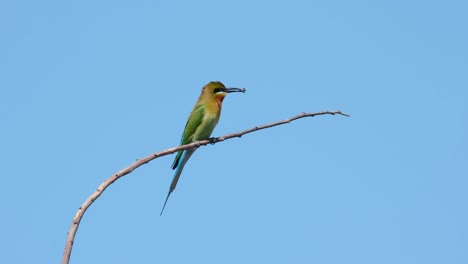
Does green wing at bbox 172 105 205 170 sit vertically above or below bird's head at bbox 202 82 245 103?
below

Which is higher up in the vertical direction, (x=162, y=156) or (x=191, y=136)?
(x=191, y=136)

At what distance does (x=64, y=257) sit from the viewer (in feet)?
Answer: 5.45

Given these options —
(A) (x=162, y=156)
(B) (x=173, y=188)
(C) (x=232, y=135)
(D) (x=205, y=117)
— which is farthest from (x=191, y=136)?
(A) (x=162, y=156)

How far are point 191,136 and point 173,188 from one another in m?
1.22

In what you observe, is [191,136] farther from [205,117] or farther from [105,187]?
[105,187]

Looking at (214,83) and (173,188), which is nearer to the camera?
(173,188)

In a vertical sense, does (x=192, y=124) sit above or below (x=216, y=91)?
below

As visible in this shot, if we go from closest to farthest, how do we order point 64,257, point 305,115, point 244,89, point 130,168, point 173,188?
point 64,257, point 130,168, point 305,115, point 173,188, point 244,89

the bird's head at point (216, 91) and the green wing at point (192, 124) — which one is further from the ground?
the bird's head at point (216, 91)

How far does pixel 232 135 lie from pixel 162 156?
2.15ft

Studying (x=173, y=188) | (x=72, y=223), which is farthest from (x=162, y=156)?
(x=173, y=188)

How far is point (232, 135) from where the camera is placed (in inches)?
116

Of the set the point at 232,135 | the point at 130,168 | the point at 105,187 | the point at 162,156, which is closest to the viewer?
the point at 105,187

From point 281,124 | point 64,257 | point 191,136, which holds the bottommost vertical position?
point 64,257
